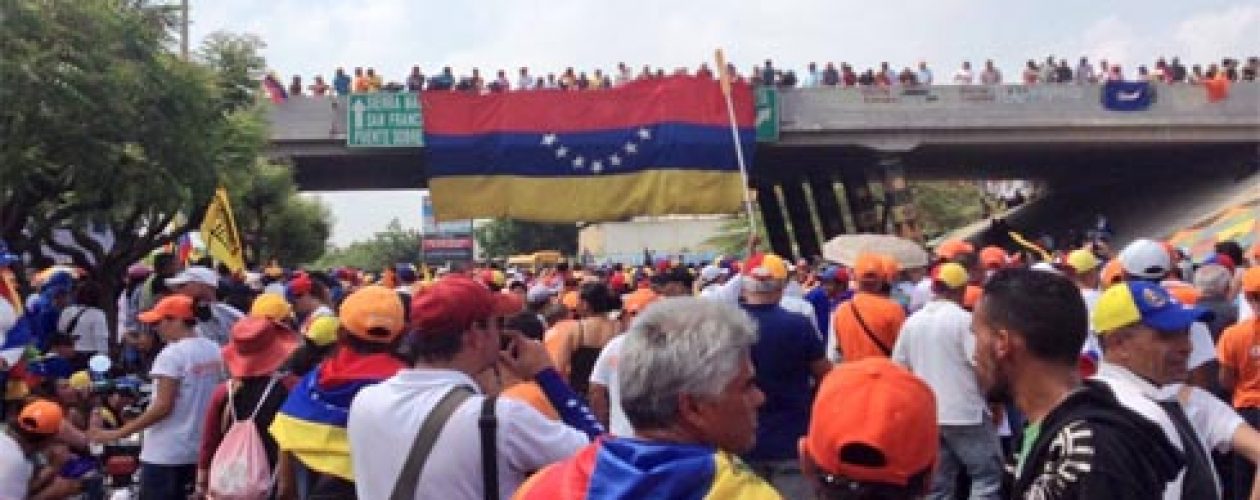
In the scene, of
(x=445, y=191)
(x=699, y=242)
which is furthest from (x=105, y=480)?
(x=699, y=242)

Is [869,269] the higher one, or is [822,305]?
[869,269]

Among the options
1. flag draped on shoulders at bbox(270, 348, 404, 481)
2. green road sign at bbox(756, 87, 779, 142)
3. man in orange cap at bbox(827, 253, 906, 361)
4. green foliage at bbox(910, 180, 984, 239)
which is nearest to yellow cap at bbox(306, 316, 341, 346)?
flag draped on shoulders at bbox(270, 348, 404, 481)

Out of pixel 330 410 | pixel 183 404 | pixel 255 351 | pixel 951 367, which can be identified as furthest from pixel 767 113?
pixel 330 410

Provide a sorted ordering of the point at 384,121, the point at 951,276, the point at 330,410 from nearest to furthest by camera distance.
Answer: the point at 330,410 → the point at 951,276 → the point at 384,121

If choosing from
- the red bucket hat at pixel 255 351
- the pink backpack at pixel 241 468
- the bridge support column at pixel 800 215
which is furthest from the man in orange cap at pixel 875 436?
the bridge support column at pixel 800 215

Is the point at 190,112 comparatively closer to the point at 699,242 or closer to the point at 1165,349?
the point at 1165,349

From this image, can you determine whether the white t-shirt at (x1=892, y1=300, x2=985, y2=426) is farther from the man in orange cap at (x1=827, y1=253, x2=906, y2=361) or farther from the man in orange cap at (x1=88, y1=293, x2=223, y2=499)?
the man in orange cap at (x1=88, y1=293, x2=223, y2=499)

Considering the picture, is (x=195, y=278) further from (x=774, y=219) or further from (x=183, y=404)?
(x=774, y=219)

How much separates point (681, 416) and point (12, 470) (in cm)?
369

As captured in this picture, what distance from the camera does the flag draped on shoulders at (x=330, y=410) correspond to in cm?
476

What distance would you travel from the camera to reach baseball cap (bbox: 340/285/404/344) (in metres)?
4.73

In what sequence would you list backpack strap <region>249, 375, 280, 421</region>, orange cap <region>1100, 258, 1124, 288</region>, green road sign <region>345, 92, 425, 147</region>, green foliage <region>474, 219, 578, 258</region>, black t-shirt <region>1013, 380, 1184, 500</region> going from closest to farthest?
1. black t-shirt <region>1013, 380, 1184, 500</region>
2. backpack strap <region>249, 375, 280, 421</region>
3. orange cap <region>1100, 258, 1124, 288</region>
4. green road sign <region>345, 92, 425, 147</region>
5. green foliage <region>474, 219, 578, 258</region>

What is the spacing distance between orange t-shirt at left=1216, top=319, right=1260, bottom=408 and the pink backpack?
4724 millimetres

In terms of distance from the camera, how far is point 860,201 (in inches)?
1439
